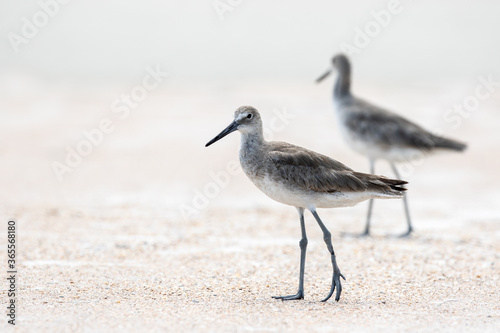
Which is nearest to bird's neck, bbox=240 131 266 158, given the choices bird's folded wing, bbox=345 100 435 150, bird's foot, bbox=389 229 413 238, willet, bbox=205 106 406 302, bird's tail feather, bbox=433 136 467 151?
willet, bbox=205 106 406 302

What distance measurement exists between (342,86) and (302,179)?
637 centimetres

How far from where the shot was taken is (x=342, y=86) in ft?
42.7

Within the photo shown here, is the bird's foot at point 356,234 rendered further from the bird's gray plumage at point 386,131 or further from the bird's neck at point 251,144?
the bird's neck at point 251,144

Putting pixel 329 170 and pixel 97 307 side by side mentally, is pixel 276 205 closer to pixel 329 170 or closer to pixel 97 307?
pixel 329 170

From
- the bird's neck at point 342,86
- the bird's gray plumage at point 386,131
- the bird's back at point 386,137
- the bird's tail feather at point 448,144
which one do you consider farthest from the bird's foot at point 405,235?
the bird's neck at point 342,86

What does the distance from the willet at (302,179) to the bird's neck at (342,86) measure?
5841 mm

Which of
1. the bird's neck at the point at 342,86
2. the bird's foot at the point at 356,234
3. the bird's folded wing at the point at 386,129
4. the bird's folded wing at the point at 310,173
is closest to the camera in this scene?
the bird's folded wing at the point at 310,173

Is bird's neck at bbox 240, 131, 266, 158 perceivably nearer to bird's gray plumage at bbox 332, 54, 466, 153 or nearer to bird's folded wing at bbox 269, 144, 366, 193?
bird's folded wing at bbox 269, 144, 366, 193

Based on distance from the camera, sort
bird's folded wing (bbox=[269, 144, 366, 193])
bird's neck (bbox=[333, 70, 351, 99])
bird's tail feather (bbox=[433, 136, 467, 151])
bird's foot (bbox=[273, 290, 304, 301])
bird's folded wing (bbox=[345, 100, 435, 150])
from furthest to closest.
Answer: bird's neck (bbox=[333, 70, 351, 99]) < bird's tail feather (bbox=[433, 136, 467, 151]) < bird's folded wing (bbox=[345, 100, 435, 150]) < bird's foot (bbox=[273, 290, 304, 301]) < bird's folded wing (bbox=[269, 144, 366, 193])

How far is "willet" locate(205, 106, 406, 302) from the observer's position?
698 centimetres

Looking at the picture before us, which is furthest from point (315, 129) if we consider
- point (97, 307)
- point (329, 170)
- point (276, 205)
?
point (97, 307)

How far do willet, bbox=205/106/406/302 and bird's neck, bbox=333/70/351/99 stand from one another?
19.2ft

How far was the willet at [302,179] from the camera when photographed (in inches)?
275

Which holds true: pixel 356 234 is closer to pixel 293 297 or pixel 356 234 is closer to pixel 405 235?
pixel 405 235
